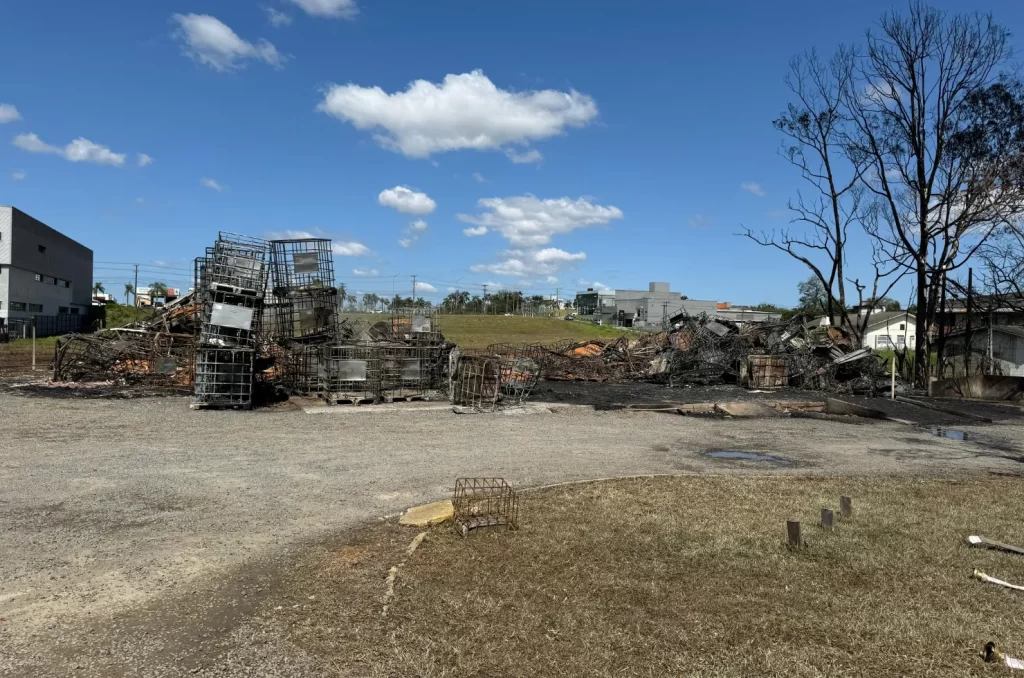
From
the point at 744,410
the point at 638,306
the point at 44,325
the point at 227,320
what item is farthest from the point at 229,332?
the point at 638,306

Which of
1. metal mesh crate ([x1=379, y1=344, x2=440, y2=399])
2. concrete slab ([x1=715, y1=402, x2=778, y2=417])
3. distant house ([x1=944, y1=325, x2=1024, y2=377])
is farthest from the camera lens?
distant house ([x1=944, y1=325, x2=1024, y2=377])

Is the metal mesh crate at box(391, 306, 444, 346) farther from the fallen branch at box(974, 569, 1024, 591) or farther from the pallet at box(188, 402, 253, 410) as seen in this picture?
the fallen branch at box(974, 569, 1024, 591)

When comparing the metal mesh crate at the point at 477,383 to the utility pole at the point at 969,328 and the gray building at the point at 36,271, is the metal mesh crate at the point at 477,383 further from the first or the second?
the gray building at the point at 36,271

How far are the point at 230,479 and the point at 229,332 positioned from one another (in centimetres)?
821

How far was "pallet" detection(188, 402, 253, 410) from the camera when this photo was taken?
15.1 m

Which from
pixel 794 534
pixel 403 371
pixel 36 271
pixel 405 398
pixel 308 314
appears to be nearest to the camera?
pixel 794 534

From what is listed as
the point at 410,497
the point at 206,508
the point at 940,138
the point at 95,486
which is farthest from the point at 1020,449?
the point at 940,138

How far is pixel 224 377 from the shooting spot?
15.6 m

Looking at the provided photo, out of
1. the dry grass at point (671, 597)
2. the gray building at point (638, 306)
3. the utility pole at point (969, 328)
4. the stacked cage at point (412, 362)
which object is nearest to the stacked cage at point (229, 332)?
the stacked cage at point (412, 362)

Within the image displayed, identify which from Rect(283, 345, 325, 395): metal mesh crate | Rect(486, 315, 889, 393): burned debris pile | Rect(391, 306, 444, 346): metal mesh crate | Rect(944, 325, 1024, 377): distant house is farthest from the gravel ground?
Rect(944, 325, 1024, 377): distant house

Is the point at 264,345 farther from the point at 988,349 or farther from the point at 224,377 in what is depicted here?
the point at 988,349

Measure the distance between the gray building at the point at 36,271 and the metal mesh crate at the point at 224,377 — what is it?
115 feet

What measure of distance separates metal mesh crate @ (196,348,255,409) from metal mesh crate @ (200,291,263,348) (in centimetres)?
28

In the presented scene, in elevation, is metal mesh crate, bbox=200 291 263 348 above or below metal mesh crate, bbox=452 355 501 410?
above
